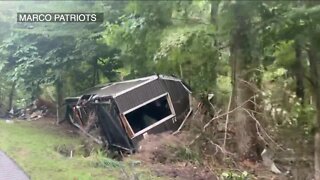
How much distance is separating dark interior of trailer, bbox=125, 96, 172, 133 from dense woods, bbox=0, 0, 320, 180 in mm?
152

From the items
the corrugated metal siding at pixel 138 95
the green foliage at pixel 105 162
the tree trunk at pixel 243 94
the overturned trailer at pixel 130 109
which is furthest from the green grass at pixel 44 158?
the tree trunk at pixel 243 94

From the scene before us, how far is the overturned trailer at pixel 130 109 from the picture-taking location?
1.72 meters

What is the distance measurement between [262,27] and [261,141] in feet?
1.93

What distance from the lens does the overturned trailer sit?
1.72m

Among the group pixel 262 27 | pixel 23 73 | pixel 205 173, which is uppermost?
pixel 262 27

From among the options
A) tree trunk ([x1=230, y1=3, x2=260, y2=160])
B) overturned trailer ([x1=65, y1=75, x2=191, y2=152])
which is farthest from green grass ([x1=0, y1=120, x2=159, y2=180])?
tree trunk ([x1=230, y1=3, x2=260, y2=160])

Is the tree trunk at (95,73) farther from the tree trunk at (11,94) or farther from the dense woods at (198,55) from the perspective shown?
the tree trunk at (11,94)

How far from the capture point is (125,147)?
1.75 meters

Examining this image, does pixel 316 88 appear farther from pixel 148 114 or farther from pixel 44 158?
pixel 44 158

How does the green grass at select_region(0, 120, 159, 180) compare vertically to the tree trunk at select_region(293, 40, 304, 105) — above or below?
below

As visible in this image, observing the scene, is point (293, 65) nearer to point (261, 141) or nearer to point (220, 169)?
point (261, 141)

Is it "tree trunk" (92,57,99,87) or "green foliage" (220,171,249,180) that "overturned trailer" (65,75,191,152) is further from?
"green foliage" (220,171,249,180)

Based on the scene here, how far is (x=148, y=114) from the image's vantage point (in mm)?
1792

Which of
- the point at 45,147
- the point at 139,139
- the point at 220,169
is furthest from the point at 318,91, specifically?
the point at 45,147
